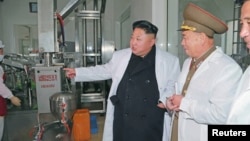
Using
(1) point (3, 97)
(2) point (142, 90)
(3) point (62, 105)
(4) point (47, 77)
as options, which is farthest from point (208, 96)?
(1) point (3, 97)

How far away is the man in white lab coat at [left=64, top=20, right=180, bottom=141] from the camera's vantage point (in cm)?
148

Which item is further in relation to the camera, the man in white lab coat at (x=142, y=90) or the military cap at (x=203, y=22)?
the man in white lab coat at (x=142, y=90)

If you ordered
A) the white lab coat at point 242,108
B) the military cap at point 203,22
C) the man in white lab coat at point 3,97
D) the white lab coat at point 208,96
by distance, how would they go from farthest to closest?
the man in white lab coat at point 3,97, the military cap at point 203,22, the white lab coat at point 208,96, the white lab coat at point 242,108

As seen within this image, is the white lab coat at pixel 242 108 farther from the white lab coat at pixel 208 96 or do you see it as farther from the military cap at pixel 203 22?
the military cap at pixel 203 22

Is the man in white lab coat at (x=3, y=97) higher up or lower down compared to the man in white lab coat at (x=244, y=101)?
lower down

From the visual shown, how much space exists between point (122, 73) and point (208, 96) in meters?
0.68

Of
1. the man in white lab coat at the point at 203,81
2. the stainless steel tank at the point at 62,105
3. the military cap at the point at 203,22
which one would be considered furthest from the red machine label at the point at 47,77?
the military cap at the point at 203,22

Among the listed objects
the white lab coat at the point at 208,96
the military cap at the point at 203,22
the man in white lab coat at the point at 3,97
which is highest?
the military cap at the point at 203,22

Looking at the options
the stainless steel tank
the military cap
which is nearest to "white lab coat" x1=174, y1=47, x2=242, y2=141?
the military cap

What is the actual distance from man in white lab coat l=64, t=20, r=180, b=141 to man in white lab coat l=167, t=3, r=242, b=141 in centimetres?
30

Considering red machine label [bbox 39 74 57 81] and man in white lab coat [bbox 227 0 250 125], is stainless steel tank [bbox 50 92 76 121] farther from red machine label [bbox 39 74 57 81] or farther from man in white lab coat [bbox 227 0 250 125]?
man in white lab coat [bbox 227 0 250 125]

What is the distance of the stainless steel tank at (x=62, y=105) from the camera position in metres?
1.58

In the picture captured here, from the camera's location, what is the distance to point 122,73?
1565 mm

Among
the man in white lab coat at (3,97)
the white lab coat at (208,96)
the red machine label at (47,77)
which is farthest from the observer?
the man in white lab coat at (3,97)
